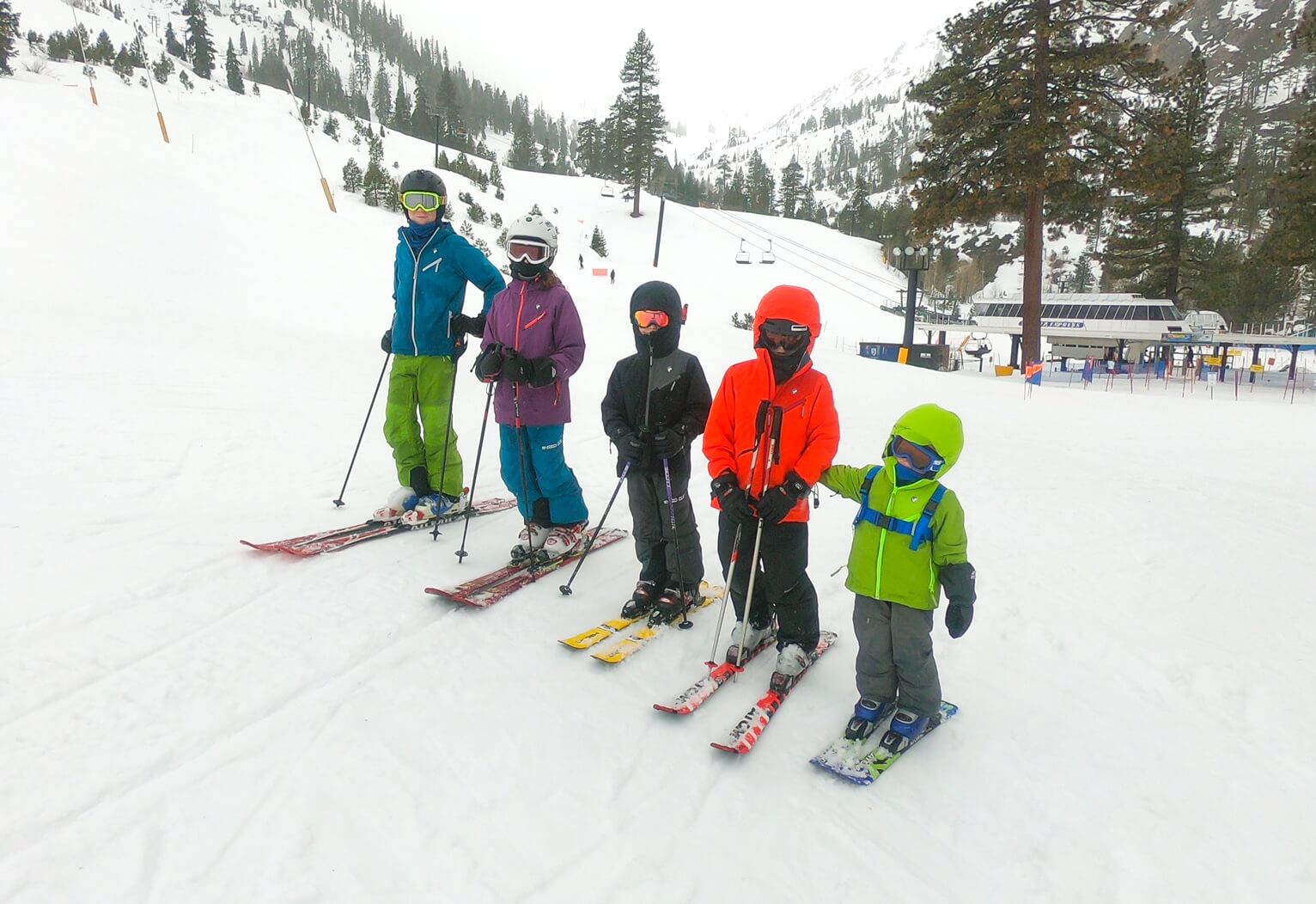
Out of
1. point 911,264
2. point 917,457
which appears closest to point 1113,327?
point 911,264

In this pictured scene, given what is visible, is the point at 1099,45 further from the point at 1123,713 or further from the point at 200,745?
the point at 200,745

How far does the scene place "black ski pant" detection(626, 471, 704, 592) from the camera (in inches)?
156

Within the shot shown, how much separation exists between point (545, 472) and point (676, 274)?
39.0 meters

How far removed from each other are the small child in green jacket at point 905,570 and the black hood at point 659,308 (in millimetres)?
1276

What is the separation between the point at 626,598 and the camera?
4.30 metres

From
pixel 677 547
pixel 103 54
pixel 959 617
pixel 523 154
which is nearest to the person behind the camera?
pixel 959 617

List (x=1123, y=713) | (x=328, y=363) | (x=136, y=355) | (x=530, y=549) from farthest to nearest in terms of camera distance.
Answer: (x=328, y=363)
(x=136, y=355)
(x=530, y=549)
(x=1123, y=713)

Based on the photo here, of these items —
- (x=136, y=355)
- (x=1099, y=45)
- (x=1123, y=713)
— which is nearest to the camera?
(x=1123, y=713)

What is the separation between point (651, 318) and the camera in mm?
3756

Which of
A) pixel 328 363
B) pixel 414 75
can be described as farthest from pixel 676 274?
pixel 414 75

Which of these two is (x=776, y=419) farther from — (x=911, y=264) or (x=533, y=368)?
(x=911, y=264)

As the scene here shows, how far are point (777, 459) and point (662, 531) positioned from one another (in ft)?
3.38

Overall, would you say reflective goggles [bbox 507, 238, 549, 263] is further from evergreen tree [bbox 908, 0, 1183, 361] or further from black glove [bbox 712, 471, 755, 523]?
evergreen tree [bbox 908, 0, 1183, 361]

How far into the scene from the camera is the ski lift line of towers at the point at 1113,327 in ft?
91.5
